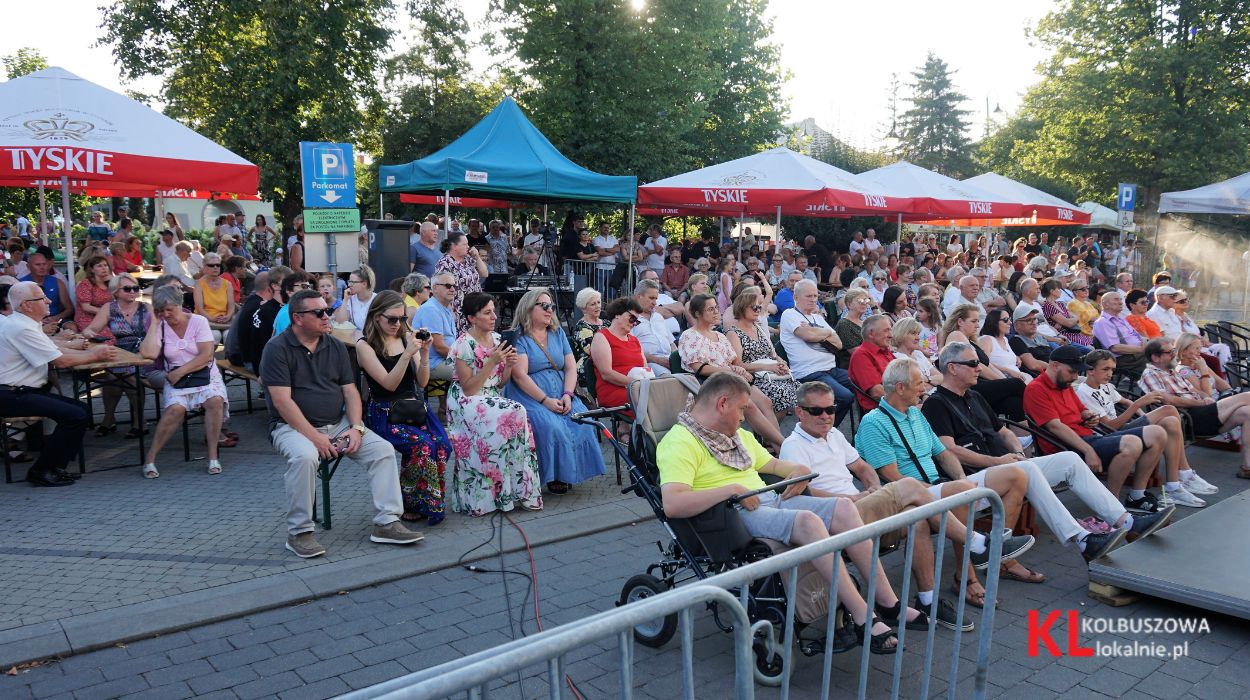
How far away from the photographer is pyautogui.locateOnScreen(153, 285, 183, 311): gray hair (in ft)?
22.4

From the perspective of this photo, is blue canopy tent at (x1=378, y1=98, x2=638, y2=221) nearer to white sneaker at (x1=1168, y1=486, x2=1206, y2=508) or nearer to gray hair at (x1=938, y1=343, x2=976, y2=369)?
gray hair at (x1=938, y1=343, x2=976, y2=369)

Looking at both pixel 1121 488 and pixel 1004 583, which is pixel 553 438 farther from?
pixel 1121 488

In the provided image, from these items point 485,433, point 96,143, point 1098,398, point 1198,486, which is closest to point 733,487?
point 485,433

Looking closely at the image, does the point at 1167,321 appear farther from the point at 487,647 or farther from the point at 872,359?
the point at 487,647

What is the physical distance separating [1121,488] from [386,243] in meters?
9.33

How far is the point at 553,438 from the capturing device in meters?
6.49

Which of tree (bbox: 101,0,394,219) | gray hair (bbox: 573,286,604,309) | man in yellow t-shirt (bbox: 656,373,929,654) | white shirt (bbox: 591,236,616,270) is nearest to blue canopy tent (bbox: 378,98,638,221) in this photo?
white shirt (bbox: 591,236,616,270)

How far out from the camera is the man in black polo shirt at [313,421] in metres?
5.19

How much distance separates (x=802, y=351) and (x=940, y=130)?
197ft

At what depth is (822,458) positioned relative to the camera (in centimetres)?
488

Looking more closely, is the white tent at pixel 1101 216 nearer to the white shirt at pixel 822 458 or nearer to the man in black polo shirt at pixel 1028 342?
the man in black polo shirt at pixel 1028 342

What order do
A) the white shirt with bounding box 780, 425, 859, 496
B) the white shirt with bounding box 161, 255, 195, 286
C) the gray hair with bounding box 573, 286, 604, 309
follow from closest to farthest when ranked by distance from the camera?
the white shirt with bounding box 780, 425, 859, 496, the gray hair with bounding box 573, 286, 604, 309, the white shirt with bounding box 161, 255, 195, 286

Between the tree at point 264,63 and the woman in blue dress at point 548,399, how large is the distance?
1976 cm

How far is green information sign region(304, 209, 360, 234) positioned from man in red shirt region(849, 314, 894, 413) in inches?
191
